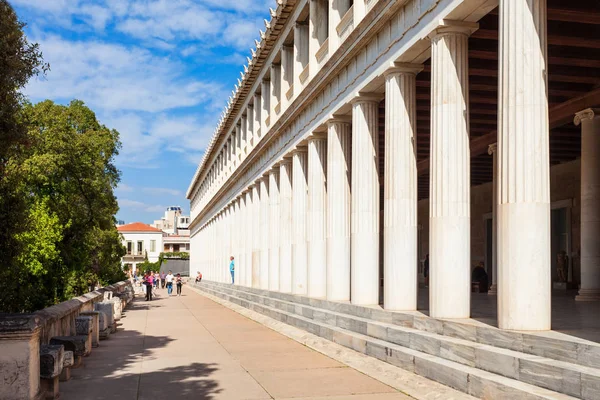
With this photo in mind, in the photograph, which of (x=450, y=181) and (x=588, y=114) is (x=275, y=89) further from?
(x=450, y=181)

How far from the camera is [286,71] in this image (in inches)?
1025

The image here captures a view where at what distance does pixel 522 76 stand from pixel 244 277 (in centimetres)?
2761

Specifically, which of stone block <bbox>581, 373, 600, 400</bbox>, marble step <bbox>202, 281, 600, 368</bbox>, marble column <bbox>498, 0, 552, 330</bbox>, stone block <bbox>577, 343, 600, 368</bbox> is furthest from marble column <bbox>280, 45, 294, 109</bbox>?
stone block <bbox>581, 373, 600, 400</bbox>

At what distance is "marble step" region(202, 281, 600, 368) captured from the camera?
7.73m

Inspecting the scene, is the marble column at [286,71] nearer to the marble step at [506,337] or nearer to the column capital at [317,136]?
the column capital at [317,136]

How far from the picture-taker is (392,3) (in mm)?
13570

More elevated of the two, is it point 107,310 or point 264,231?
point 264,231

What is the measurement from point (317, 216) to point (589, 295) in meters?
8.18

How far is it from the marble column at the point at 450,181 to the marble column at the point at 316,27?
9517 mm

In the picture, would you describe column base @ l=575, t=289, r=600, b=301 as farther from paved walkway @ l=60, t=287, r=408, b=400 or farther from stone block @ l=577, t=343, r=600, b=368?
stone block @ l=577, t=343, r=600, b=368

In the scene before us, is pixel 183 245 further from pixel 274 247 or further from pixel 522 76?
pixel 522 76

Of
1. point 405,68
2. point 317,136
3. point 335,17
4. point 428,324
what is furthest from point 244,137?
point 428,324

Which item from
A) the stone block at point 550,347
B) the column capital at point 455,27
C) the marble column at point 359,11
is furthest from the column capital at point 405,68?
the stone block at point 550,347

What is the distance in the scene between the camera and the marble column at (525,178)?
30.4 ft
